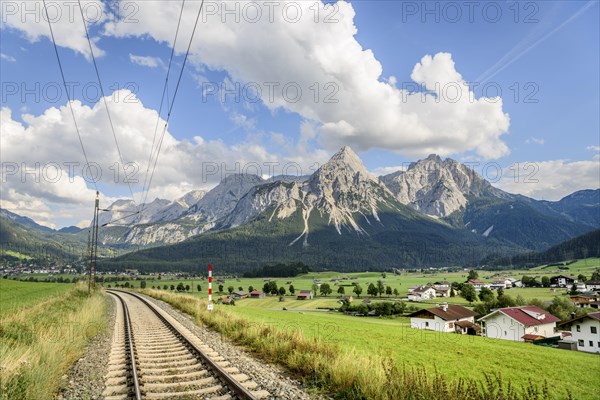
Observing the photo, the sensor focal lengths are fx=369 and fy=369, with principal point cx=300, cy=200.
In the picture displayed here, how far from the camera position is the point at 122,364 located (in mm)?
11969

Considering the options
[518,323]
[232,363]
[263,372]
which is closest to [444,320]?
[518,323]

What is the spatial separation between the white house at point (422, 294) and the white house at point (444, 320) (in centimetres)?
5410

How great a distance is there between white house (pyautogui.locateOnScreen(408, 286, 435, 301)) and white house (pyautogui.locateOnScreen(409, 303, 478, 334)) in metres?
54.1

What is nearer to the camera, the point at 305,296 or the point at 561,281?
the point at 305,296

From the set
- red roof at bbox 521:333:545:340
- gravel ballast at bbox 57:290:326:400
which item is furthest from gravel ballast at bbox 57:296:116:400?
red roof at bbox 521:333:545:340

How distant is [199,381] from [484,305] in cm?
8379

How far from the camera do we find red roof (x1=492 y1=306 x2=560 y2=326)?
57.6 metres

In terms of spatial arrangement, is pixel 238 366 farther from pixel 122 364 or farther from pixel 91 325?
pixel 91 325

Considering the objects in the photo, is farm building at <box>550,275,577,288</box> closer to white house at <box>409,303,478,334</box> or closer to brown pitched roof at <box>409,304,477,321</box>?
brown pitched roof at <box>409,304,477,321</box>

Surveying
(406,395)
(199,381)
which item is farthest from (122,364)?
(406,395)

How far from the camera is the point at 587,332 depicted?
2103 inches

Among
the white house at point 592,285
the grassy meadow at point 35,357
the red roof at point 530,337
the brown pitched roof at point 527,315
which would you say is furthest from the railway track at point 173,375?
the white house at point 592,285

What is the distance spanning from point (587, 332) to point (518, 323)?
868 centimetres

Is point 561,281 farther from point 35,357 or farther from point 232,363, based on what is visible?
point 35,357
